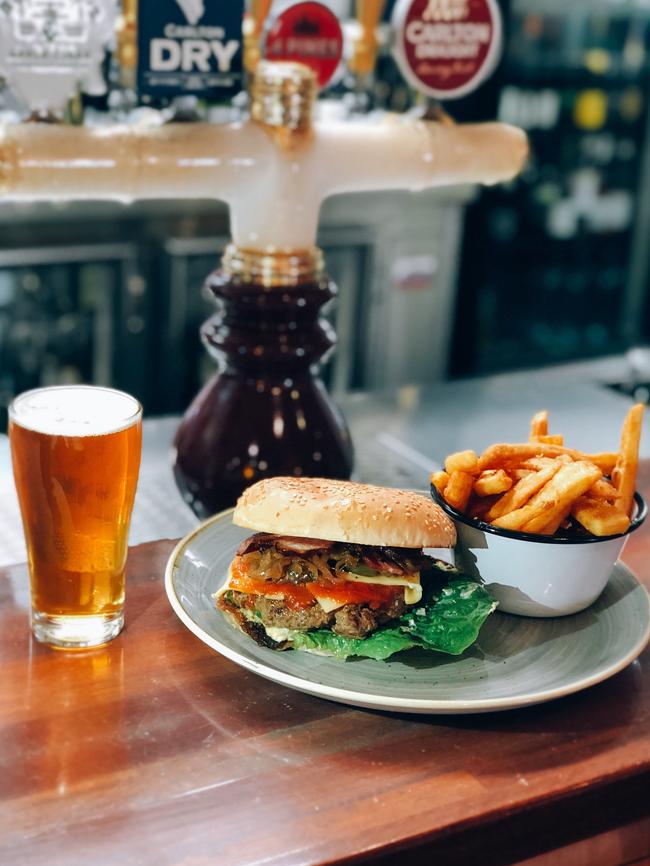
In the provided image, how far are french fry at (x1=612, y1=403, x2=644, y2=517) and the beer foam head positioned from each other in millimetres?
514

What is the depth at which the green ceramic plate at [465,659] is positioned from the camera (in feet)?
3.24

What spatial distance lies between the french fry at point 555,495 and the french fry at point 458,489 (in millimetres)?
42

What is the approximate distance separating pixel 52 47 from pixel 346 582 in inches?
28.0

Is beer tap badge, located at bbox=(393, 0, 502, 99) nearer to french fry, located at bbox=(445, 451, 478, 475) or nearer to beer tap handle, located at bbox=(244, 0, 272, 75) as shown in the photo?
beer tap handle, located at bbox=(244, 0, 272, 75)

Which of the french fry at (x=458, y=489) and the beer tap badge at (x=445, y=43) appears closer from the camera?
the french fry at (x=458, y=489)

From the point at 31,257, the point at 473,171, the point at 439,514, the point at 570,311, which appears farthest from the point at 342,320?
the point at 439,514

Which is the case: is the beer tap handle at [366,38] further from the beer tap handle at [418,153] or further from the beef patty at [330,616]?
the beef patty at [330,616]

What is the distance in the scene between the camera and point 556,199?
5.02m

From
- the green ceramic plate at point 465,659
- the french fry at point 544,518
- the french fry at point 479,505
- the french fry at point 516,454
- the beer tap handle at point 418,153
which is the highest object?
the beer tap handle at point 418,153

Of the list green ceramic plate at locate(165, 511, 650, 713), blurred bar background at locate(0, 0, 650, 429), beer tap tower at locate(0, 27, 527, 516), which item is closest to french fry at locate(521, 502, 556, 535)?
green ceramic plate at locate(165, 511, 650, 713)

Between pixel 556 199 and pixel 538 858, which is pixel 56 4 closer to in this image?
pixel 538 858

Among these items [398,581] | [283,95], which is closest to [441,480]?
[398,581]

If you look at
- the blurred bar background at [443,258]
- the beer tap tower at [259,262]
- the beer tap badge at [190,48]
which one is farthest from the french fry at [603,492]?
the blurred bar background at [443,258]

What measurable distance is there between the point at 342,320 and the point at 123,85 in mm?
2732
